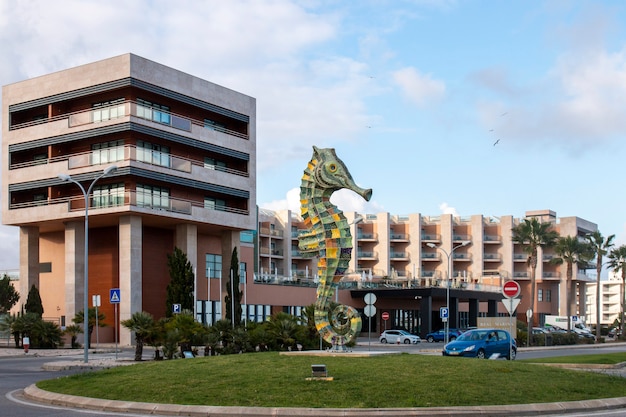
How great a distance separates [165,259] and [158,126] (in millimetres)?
10758

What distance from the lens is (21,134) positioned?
5638 centimetres

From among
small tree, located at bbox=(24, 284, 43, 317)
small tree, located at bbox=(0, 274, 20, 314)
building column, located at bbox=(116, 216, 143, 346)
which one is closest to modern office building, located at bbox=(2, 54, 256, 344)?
building column, located at bbox=(116, 216, 143, 346)

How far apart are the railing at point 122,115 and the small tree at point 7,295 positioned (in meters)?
20.5

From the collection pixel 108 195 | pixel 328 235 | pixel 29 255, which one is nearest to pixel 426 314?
pixel 108 195

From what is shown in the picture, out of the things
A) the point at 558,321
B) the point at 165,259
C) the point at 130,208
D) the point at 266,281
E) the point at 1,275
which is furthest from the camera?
the point at 558,321

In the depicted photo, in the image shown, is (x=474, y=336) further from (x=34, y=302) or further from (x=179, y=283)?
(x=34, y=302)

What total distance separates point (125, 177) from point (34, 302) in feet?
35.7

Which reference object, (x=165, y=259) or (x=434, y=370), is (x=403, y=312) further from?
(x=434, y=370)

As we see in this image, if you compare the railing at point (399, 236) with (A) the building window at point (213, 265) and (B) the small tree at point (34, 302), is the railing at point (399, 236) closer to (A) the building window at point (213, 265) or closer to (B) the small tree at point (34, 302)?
(A) the building window at point (213, 265)

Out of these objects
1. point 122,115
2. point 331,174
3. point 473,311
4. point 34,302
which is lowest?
point 473,311

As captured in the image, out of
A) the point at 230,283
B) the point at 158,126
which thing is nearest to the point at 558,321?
the point at 230,283

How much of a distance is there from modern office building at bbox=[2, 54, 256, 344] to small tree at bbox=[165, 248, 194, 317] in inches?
79.6

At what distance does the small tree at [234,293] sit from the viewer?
188ft

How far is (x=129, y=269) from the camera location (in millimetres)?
51344
